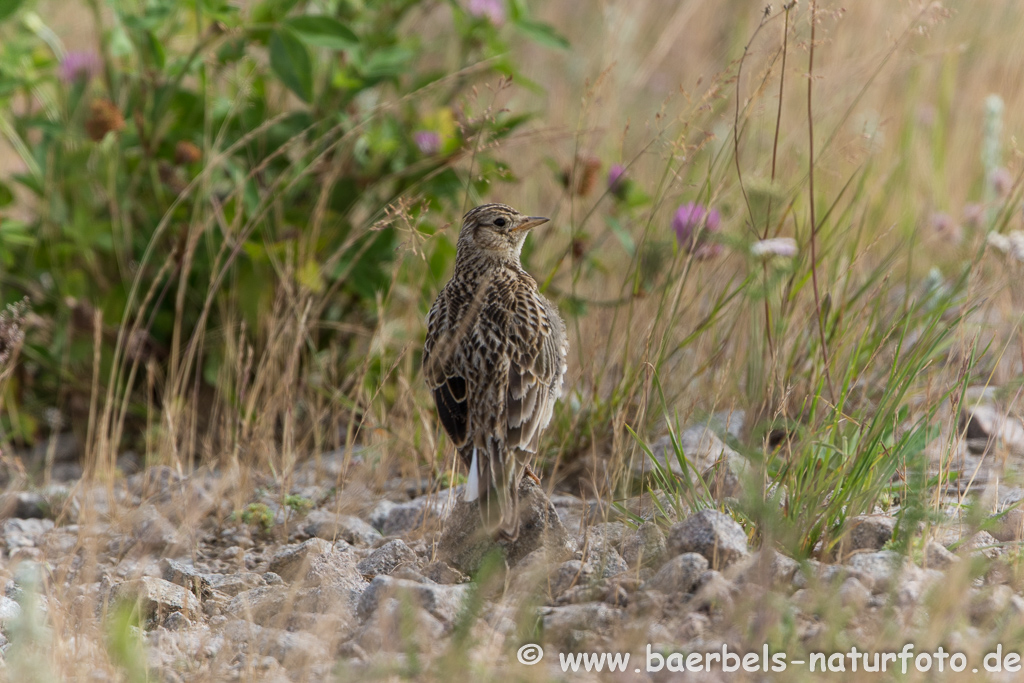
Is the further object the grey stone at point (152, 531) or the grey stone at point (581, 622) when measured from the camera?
the grey stone at point (152, 531)

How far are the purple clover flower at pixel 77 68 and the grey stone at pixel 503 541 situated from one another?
2.86 metres

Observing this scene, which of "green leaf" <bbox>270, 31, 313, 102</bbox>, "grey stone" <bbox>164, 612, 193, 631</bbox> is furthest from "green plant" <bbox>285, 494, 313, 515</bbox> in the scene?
"green leaf" <bbox>270, 31, 313, 102</bbox>

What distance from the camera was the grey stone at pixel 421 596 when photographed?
2.68 metres

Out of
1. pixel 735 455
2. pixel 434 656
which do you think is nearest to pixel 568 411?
pixel 735 455

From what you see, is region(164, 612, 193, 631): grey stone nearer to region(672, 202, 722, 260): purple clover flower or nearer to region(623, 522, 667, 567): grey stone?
region(623, 522, 667, 567): grey stone

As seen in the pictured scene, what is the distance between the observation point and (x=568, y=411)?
4.09m

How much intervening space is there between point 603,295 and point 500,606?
2924mm

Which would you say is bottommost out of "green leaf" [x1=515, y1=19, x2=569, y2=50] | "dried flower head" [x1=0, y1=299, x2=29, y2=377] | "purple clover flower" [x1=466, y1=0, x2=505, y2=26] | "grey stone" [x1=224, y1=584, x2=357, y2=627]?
"grey stone" [x1=224, y1=584, x2=357, y2=627]

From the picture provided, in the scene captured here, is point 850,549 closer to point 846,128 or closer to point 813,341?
point 813,341

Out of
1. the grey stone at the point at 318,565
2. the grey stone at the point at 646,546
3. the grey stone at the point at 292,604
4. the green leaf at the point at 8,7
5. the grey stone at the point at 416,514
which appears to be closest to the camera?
the grey stone at the point at 292,604

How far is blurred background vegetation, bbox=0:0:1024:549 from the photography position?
386 cm

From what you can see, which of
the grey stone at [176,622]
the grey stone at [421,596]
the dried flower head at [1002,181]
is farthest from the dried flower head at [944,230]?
the grey stone at [176,622]

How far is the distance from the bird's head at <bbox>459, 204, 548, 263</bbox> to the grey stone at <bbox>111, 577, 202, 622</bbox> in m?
1.53

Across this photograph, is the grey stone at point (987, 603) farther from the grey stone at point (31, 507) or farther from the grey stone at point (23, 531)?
the grey stone at point (31, 507)
